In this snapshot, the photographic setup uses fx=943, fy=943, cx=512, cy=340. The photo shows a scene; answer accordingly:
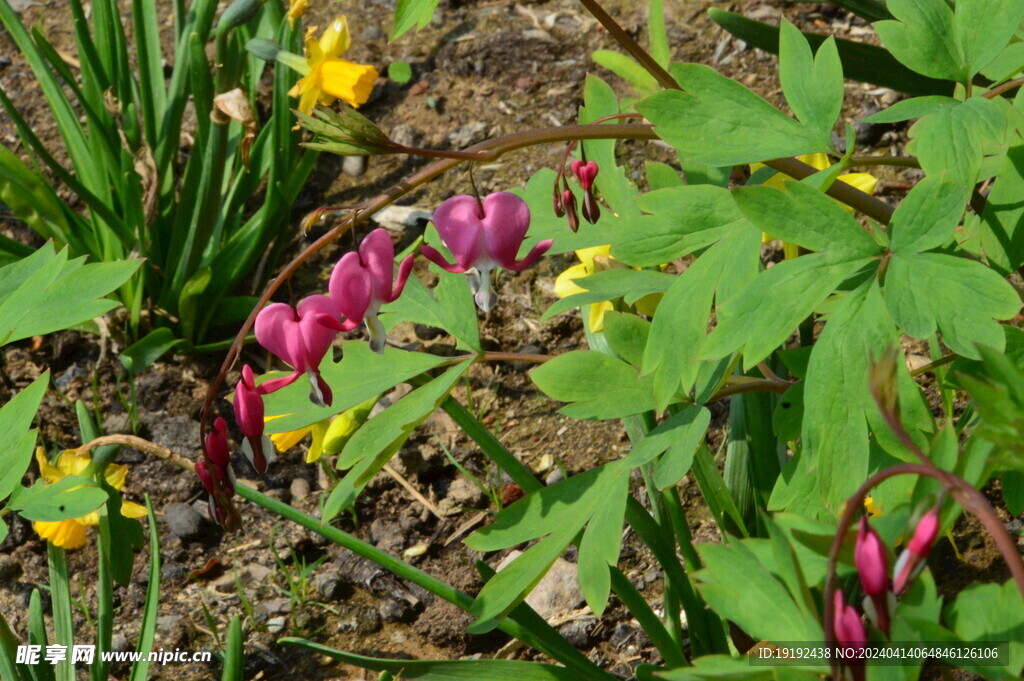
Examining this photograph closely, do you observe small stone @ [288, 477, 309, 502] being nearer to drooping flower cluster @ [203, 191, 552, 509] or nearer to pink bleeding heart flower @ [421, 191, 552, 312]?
drooping flower cluster @ [203, 191, 552, 509]

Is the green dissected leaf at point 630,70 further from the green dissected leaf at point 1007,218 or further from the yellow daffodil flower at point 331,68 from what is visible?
the green dissected leaf at point 1007,218

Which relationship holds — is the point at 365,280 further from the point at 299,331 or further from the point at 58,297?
the point at 58,297

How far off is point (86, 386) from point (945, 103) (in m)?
2.14

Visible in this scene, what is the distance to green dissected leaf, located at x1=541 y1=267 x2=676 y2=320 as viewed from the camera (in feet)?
4.72

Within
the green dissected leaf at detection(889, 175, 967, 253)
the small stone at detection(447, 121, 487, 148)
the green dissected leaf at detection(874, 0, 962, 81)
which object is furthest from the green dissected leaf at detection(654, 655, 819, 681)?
the small stone at detection(447, 121, 487, 148)

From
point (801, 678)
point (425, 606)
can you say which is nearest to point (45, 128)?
point (425, 606)

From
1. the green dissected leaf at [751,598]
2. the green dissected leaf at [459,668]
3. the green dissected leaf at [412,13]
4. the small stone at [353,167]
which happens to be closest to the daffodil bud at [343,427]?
the green dissected leaf at [459,668]

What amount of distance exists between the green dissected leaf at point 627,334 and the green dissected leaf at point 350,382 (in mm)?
292

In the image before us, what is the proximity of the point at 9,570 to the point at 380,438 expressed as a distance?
46.1 inches

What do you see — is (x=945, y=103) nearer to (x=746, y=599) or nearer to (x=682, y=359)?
(x=682, y=359)

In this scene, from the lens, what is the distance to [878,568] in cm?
80

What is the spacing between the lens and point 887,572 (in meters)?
0.81

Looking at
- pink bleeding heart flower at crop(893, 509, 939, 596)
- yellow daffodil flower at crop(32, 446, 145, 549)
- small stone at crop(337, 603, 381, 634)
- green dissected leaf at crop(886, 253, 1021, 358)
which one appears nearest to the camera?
pink bleeding heart flower at crop(893, 509, 939, 596)

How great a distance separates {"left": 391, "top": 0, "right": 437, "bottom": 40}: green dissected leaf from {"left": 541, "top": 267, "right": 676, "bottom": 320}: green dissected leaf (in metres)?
0.46
